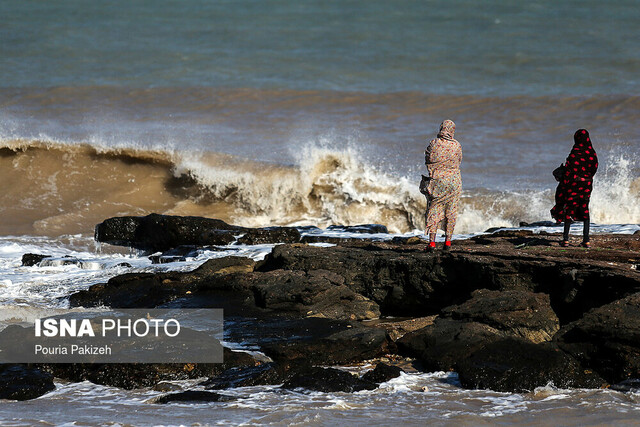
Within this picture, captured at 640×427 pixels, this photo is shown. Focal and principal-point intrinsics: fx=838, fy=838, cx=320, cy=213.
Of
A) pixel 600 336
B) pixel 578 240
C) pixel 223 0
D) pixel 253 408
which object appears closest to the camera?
pixel 253 408

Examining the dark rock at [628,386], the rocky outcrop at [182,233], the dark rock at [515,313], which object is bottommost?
the dark rock at [628,386]

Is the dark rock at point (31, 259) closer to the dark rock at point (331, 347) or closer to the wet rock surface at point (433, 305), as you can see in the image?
the wet rock surface at point (433, 305)

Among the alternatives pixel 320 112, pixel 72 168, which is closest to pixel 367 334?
pixel 72 168

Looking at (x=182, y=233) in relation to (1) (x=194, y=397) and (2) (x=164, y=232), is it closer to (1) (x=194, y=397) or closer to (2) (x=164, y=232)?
(2) (x=164, y=232)

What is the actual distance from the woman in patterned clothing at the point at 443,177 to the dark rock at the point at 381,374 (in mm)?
2849

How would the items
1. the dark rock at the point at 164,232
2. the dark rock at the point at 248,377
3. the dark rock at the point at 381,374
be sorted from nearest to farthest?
the dark rock at the point at 248,377 → the dark rock at the point at 381,374 → the dark rock at the point at 164,232

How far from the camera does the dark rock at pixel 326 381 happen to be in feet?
19.7

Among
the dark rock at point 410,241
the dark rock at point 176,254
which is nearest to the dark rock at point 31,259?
the dark rock at point 176,254

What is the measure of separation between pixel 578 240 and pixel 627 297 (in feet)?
9.04

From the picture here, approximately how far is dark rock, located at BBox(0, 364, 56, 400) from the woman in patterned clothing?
438cm

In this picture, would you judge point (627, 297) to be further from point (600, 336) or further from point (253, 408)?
point (253, 408)

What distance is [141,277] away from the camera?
9.59 m

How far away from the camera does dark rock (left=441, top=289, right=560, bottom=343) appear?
7.02 meters

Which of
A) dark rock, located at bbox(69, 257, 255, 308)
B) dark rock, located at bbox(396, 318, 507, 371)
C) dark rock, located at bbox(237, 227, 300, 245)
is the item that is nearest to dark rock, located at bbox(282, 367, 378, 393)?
dark rock, located at bbox(396, 318, 507, 371)
